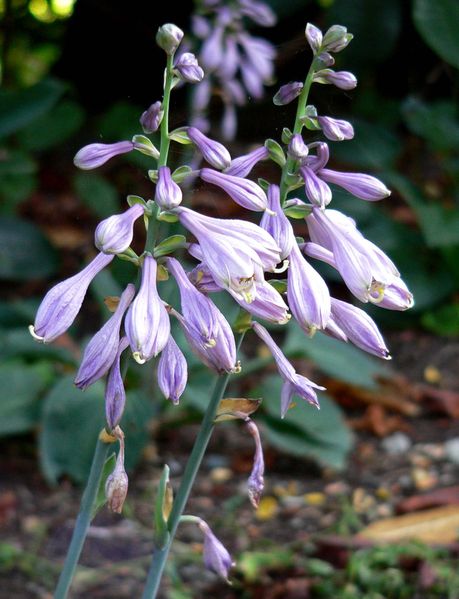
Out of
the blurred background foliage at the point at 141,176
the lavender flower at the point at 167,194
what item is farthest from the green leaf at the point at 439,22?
the lavender flower at the point at 167,194

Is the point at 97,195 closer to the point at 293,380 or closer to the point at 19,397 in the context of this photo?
the point at 19,397

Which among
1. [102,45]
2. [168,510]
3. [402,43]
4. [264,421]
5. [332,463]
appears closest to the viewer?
[168,510]

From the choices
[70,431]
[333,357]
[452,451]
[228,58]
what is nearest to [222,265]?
[70,431]

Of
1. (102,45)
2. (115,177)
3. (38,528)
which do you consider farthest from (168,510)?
(102,45)

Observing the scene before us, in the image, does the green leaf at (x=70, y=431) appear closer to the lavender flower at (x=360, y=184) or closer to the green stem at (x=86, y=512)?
the green stem at (x=86, y=512)

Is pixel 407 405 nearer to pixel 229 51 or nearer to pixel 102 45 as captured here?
pixel 229 51
